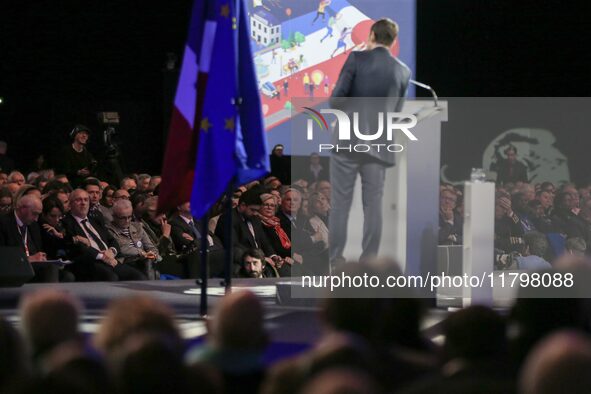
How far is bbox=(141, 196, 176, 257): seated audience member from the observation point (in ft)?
25.7

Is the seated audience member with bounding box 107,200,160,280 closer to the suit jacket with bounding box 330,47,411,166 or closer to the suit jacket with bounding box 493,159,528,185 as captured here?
the suit jacket with bounding box 330,47,411,166

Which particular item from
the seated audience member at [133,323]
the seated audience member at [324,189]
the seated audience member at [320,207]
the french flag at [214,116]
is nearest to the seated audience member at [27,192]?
the seated audience member at [320,207]

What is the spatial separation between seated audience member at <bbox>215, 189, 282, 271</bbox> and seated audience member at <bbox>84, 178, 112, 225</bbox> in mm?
790

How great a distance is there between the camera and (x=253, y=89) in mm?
5102

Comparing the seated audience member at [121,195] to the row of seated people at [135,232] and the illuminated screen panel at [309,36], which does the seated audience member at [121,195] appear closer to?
the row of seated people at [135,232]

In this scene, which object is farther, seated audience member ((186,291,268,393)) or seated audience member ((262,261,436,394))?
seated audience member ((186,291,268,393))

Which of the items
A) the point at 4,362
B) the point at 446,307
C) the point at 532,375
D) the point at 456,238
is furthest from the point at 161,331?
the point at 456,238

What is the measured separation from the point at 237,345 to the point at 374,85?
9.47ft

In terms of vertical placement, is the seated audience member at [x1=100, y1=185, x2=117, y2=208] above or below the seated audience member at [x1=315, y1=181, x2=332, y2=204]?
below

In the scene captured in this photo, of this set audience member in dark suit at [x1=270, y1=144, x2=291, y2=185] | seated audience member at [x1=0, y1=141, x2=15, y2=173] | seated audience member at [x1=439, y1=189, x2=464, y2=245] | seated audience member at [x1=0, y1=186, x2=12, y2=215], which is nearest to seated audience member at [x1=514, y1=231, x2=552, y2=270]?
seated audience member at [x1=439, y1=189, x2=464, y2=245]

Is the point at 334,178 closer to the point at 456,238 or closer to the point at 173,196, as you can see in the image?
the point at 173,196

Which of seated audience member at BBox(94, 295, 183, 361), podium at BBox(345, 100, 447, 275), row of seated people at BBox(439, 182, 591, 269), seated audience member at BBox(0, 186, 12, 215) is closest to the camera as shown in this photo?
seated audience member at BBox(94, 295, 183, 361)

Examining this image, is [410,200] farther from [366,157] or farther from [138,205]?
[138,205]

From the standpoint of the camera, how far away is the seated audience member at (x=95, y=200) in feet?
26.0
